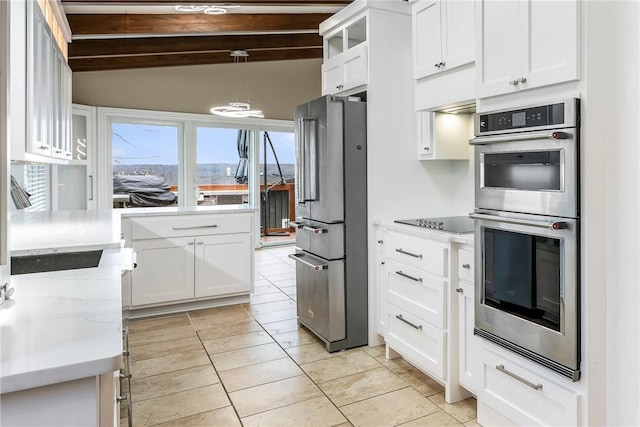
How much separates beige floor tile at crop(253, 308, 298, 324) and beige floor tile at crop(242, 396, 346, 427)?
144 cm

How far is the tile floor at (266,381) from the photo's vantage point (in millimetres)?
2301

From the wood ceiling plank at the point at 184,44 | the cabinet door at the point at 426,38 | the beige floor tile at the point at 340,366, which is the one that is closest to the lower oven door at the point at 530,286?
the beige floor tile at the point at 340,366

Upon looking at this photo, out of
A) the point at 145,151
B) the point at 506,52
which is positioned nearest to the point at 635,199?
the point at 506,52

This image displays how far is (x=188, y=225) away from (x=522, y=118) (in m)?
2.99

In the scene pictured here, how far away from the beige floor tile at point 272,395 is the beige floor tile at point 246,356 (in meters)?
0.36

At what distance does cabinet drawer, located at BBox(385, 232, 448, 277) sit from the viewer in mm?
2418

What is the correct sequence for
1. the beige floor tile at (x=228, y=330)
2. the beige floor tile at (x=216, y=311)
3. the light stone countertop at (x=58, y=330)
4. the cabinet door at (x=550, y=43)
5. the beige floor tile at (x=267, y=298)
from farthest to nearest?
1. the beige floor tile at (x=267, y=298)
2. the beige floor tile at (x=216, y=311)
3. the beige floor tile at (x=228, y=330)
4. the cabinet door at (x=550, y=43)
5. the light stone countertop at (x=58, y=330)

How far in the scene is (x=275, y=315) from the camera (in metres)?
3.97

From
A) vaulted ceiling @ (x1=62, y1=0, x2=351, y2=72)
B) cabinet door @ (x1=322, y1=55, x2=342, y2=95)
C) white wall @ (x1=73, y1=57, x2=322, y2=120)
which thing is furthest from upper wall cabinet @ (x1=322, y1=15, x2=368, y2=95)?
white wall @ (x1=73, y1=57, x2=322, y2=120)

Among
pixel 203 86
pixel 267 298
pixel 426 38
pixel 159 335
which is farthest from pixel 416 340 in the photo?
pixel 203 86

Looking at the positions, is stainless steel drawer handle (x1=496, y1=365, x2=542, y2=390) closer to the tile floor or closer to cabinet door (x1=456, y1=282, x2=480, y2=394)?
cabinet door (x1=456, y1=282, x2=480, y2=394)

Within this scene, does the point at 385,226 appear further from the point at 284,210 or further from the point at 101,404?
the point at 284,210

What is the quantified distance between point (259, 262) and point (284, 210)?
181 centimetres

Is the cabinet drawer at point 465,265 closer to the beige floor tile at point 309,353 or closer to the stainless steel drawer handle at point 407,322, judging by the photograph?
the stainless steel drawer handle at point 407,322
